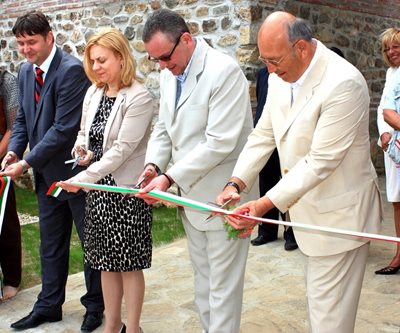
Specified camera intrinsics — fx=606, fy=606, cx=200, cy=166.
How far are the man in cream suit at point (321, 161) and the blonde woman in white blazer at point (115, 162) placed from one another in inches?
33.9

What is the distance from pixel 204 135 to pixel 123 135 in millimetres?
503

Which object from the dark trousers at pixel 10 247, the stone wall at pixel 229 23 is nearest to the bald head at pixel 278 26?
the dark trousers at pixel 10 247

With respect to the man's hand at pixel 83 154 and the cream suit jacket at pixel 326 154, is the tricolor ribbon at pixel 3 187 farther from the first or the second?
the cream suit jacket at pixel 326 154

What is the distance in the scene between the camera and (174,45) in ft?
9.93

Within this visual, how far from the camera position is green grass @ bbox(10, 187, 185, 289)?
5430 millimetres

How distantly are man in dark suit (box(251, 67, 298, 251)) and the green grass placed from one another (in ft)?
3.12

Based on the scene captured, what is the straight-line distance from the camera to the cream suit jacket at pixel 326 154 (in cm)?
242

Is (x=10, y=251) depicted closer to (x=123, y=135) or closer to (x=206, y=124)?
(x=123, y=135)

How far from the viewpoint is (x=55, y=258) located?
406 cm

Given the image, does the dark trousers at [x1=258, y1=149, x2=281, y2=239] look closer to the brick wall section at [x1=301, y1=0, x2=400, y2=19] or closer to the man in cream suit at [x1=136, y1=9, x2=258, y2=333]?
the man in cream suit at [x1=136, y1=9, x2=258, y2=333]

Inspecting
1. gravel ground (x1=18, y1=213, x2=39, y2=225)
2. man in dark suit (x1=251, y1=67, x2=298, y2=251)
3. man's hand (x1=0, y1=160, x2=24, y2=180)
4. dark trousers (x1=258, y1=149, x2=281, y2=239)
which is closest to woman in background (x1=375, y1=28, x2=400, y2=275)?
man in dark suit (x1=251, y1=67, x2=298, y2=251)

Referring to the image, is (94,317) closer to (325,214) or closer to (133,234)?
(133,234)

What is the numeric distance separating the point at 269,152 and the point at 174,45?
72 centimetres

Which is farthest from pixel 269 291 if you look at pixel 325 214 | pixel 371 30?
pixel 371 30
